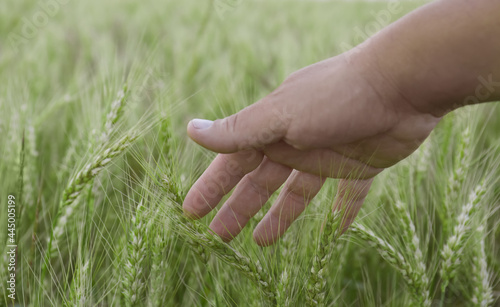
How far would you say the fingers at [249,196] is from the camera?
102cm

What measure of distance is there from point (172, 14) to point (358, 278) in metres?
3.33

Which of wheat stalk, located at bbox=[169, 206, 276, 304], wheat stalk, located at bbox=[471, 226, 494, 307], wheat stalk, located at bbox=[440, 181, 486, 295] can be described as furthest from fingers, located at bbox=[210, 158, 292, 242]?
wheat stalk, located at bbox=[471, 226, 494, 307]

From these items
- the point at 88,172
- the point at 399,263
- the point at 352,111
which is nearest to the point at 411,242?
the point at 399,263

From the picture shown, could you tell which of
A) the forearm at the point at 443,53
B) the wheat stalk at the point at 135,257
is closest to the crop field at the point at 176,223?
the wheat stalk at the point at 135,257

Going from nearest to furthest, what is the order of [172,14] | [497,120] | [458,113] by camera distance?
[458,113] → [497,120] → [172,14]

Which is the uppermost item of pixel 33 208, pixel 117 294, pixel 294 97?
pixel 294 97

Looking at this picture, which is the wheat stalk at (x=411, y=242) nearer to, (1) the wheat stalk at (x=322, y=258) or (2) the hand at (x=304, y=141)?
(2) the hand at (x=304, y=141)

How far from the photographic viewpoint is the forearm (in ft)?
2.94

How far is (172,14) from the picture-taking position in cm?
400

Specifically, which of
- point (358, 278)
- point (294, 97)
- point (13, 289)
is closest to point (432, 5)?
point (294, 97)

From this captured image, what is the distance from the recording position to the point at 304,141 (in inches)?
37.3

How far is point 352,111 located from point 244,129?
24cm

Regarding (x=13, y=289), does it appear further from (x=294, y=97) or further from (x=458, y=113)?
(x=458, y=113)

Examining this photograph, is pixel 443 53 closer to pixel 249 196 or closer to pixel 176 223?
pixel 249 196
